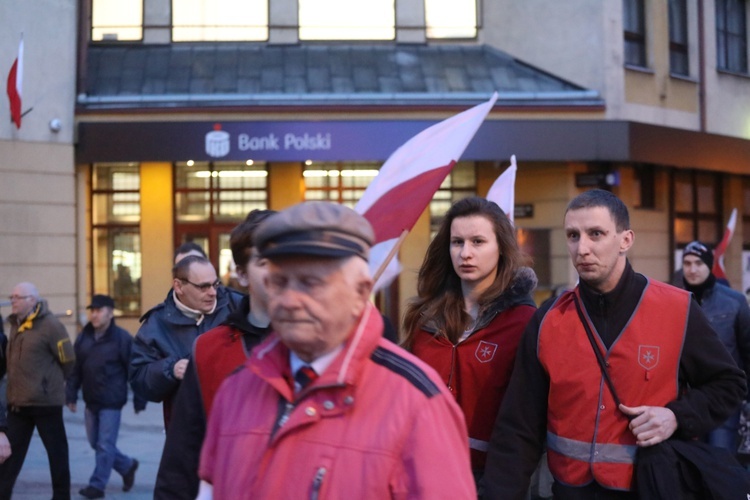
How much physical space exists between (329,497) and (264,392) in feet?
1.00

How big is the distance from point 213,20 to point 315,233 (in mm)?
17090

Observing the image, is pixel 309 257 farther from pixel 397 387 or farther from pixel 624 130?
pixel 624 130

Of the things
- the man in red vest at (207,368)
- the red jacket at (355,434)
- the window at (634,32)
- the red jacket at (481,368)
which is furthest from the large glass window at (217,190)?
the red jacket at (355,434)

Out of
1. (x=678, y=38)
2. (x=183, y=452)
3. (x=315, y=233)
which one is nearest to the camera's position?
(x=315, y=233)

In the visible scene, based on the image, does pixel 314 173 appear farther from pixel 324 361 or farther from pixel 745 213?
pixel 324 361

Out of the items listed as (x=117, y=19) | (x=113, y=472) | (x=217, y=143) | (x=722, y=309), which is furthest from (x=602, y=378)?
(x=117, y=19)

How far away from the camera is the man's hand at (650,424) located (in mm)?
3934

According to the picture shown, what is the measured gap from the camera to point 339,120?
17.1 metres

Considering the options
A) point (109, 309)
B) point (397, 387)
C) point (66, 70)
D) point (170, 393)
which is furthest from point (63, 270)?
point (397, 387)

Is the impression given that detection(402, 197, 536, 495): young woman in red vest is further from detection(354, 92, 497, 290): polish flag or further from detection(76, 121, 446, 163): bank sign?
detection(76, 121, 446, 163): bank sign

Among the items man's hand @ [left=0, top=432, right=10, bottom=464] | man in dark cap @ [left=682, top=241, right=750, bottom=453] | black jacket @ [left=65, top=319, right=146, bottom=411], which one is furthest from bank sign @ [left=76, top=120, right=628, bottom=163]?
man's hand @ [left=0, top=432, right=10, bottom=464]

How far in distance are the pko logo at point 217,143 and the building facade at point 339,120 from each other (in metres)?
0.02

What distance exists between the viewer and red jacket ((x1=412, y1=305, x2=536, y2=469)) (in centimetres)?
445

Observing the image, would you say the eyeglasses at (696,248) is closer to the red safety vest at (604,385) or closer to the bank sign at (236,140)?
the red safety vest at (604,385)
